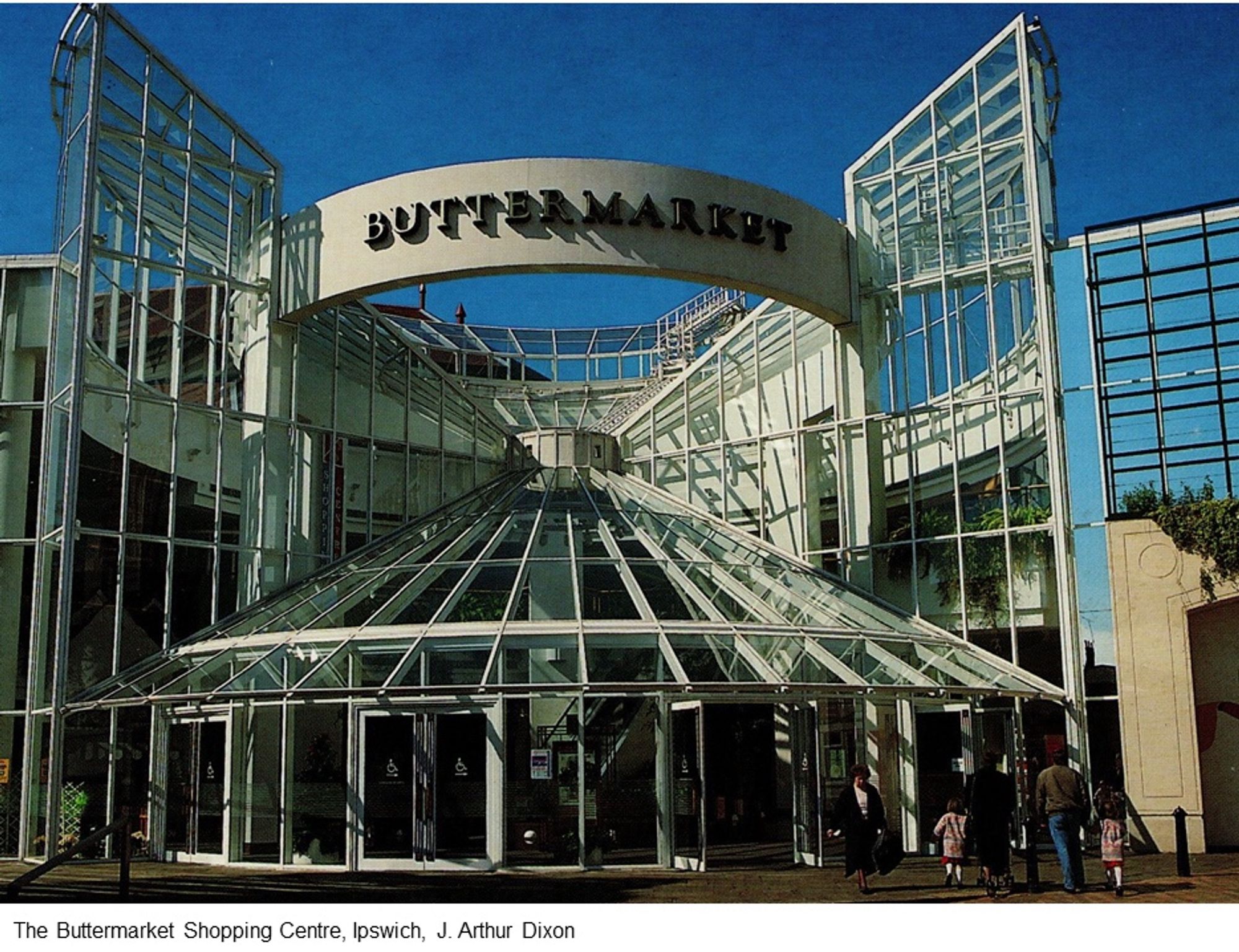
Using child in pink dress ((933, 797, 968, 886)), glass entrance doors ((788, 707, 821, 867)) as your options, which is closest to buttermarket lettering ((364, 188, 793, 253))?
glass entrance doors ((788, 707, 821, 867))

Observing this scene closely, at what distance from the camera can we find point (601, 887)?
48.8 ft

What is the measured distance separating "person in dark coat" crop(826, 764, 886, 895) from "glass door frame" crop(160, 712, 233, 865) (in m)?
8.11

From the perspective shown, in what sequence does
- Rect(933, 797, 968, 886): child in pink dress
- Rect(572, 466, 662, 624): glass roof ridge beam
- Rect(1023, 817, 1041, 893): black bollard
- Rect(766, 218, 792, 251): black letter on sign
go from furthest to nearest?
Rect(766, 218, 792, 251): black letter on sign, Rect(572, 466, 662, 624): glass roof ridge beam, Rect(933, 797, 968, 886): child in pink dress, Rect(1023, 817, 1041, 893): black bollard

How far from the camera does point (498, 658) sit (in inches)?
667

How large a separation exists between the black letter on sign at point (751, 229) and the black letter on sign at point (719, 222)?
262 millimetres

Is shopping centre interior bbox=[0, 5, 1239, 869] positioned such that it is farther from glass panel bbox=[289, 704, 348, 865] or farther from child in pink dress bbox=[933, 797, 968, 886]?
child in pink dress bbox=[933, 797, 968, 886]

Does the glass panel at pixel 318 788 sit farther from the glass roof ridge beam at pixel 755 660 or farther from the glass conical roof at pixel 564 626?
the glass roof ridge beam at pixel 755 660

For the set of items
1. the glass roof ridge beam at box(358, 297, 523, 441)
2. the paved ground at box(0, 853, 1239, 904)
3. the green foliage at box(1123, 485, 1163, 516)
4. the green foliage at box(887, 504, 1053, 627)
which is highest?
the glass roof ridge beam at box(358, 297, 523, 441)

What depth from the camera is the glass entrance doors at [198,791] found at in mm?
18266

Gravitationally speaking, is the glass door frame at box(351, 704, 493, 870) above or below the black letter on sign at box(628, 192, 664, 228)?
below

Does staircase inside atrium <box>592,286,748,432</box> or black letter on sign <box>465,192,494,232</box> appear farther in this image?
staircase inside atrium <box>592,286,748,432</box>

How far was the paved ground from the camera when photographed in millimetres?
14031

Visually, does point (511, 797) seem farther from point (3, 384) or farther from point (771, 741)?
point (3, 384)

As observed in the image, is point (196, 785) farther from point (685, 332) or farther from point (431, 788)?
point (685, 332)
